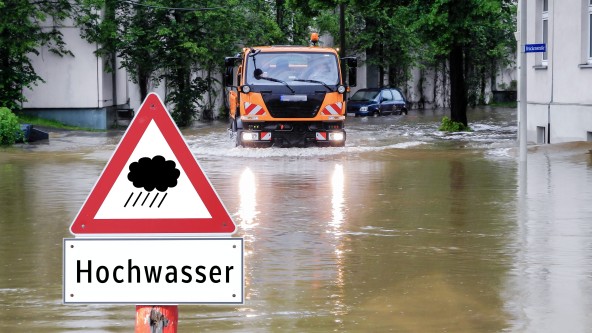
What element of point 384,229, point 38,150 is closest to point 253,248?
point 384,229

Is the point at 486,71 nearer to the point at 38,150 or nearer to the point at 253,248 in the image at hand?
the point at 38,150

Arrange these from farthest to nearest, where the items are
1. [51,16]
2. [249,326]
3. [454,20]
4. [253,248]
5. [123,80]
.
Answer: [123,80], [51,16], [454,20], [253,248], [249,326]

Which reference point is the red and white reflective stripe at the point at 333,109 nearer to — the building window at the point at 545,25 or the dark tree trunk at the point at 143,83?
the building window at the point at 545,25

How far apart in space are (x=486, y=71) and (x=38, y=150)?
45.9 metres

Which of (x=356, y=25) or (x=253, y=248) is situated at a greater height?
(x=356, y=25)

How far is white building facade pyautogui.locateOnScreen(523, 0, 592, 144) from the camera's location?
84.8 feet

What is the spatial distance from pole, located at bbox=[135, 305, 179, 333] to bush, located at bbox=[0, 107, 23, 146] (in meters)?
26.9

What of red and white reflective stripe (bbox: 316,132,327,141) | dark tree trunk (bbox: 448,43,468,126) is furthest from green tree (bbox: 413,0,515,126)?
red and white reflective stripe (bbox: 316,132,327,141)

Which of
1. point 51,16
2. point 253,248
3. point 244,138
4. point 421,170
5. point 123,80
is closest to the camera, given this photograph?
point 253,248

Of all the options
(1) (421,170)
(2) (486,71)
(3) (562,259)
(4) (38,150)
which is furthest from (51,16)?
(2) (486,71)

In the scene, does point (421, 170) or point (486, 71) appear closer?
A: point (421, 170)

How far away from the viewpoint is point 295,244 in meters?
11.6

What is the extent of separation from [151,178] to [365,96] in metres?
51.2

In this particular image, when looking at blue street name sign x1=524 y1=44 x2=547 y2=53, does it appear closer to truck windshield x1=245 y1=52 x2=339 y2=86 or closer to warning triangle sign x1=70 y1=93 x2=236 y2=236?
truck windshield x1=245 y1=52 x2=339 y2=86
